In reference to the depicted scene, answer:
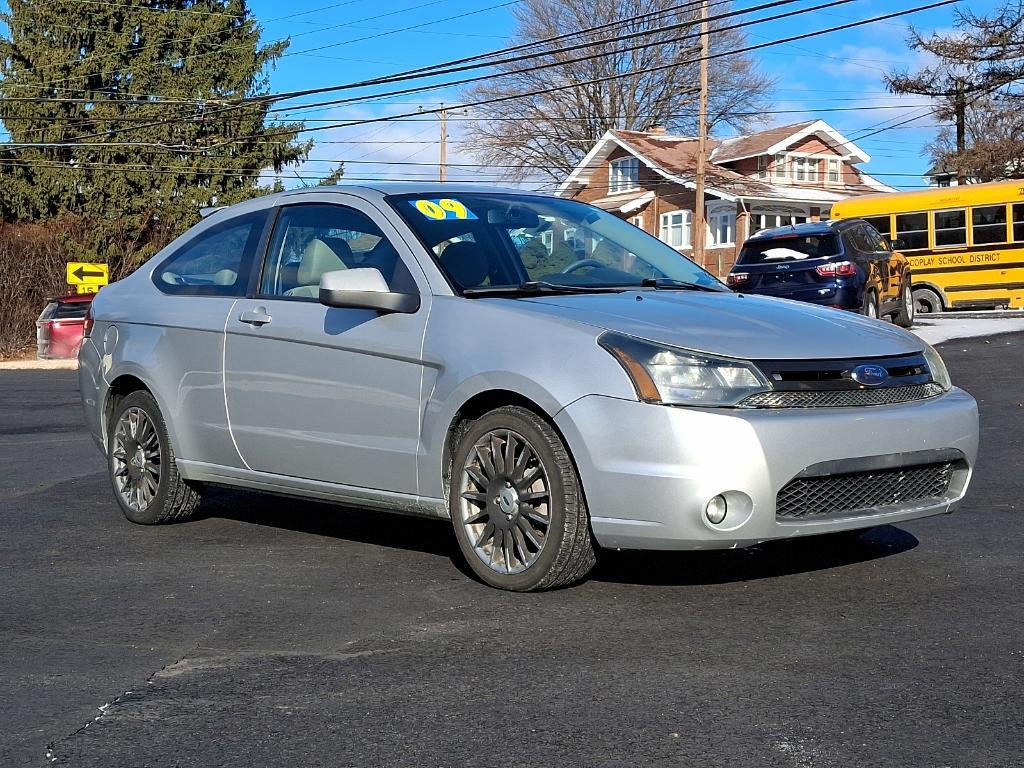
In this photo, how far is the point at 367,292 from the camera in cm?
576

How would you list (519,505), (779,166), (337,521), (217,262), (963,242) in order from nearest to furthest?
(519,505)
(217,262)
(337,521)
(963,242)
(779,166)

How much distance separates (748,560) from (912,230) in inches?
1090

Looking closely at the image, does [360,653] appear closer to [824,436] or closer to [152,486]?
[824,436]

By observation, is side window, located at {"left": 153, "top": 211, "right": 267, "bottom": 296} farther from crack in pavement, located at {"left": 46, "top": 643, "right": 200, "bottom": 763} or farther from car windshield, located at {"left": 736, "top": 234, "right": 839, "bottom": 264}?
car windshield, located at {"left": 736, "top": 234, "right": 839, "bottom": 264}

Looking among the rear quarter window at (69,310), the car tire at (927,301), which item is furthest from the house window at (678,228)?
the rear quarter window at (69,310)

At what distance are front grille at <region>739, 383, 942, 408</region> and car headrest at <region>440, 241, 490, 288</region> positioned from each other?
1.44m

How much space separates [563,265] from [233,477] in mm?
1941

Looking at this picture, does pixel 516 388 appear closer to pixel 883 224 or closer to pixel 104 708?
pixel 104 708

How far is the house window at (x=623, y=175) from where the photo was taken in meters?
56.6

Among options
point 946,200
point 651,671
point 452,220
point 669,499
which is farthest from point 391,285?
point 946,200

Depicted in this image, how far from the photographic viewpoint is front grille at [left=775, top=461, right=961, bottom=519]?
5.04 meters

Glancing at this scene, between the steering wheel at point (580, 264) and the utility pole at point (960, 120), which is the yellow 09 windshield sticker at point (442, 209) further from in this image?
the utility pole at point (960, 120)

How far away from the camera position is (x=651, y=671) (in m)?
4.27

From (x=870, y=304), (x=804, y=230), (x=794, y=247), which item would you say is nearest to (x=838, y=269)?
(x=794, y=247)
